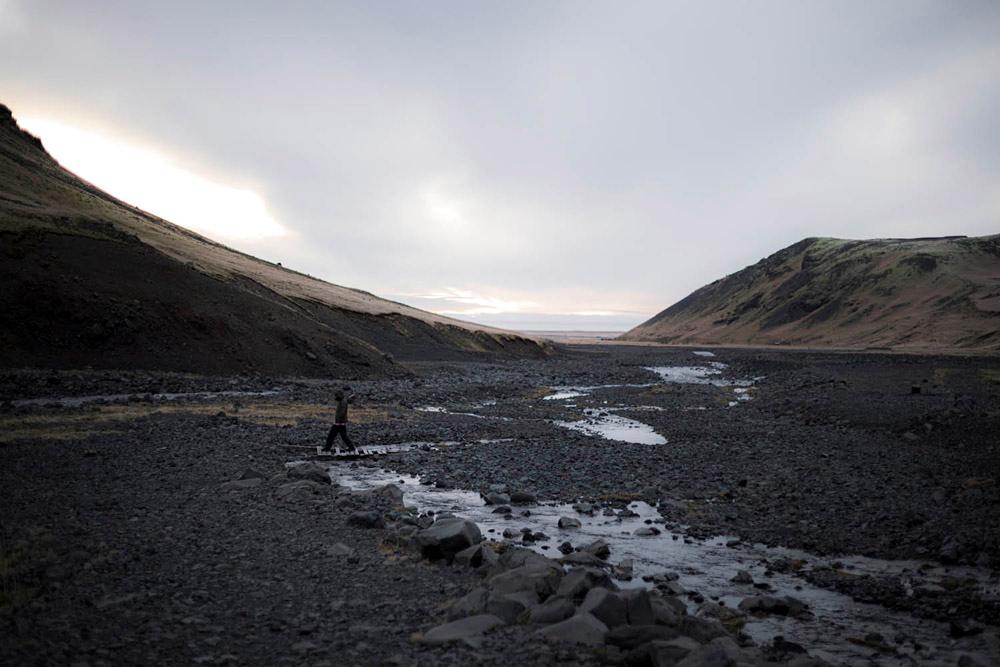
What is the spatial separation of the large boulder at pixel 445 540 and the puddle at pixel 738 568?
1758 millimetres

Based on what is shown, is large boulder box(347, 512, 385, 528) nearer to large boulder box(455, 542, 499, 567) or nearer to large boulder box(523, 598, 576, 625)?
large boulder box(455, 542, 499, 567)

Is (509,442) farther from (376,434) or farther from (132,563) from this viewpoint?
(132,563)

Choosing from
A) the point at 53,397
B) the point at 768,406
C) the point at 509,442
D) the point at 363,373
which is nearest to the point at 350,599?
the point at 509,442

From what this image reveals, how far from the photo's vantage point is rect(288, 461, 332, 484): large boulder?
16609 mm

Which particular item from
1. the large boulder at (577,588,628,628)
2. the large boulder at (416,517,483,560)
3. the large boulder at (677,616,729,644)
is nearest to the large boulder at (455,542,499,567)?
the large boulder at (416,517,483,560)

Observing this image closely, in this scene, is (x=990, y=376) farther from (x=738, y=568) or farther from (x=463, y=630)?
(x=463, y=630)

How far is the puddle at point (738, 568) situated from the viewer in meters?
8.48

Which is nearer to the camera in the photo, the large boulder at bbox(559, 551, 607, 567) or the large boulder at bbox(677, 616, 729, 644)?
the large boulder at bbox(677, 616, 729, 644)

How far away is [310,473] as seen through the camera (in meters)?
16.7

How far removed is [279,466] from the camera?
18.7m

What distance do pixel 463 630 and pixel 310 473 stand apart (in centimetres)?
992

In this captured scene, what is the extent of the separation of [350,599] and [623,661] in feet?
13.4

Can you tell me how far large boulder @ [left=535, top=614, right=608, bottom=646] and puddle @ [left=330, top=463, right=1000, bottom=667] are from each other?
8.45 feet

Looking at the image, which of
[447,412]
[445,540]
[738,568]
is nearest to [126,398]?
[447,412]
